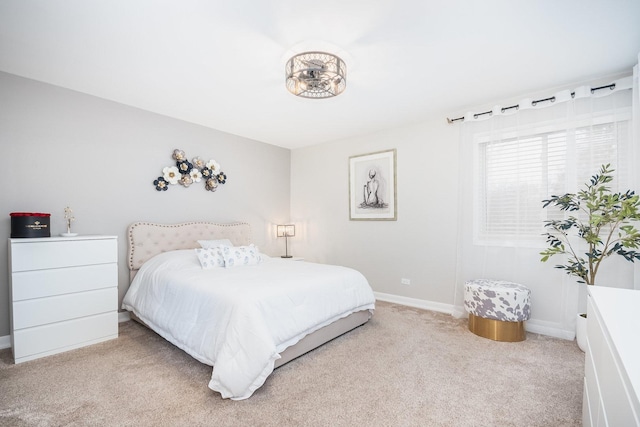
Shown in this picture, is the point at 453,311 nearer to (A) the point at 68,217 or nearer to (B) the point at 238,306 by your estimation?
(B) the point at 238,306

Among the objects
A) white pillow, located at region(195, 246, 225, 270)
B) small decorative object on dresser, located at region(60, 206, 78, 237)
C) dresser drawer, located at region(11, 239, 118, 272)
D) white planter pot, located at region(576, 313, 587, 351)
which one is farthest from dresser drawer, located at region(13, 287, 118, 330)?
white planter pot, located at region(576, 313, 587, 351)

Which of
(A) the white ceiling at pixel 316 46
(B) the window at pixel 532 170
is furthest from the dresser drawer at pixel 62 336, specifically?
(B) the window at pixel 532 170

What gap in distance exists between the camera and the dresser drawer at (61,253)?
240cm

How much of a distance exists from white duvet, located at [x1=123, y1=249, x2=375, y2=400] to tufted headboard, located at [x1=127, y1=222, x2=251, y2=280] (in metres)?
0.20

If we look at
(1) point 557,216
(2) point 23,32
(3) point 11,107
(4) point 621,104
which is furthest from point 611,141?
(3) point 11,107

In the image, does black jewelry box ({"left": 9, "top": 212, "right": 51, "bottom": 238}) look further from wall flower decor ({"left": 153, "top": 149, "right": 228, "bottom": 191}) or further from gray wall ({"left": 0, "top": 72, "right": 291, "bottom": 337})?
wall flower decor ({"left": 153, "top": 149, "right": 228, "bottom": 191})

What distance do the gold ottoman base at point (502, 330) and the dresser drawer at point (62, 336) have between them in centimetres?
364

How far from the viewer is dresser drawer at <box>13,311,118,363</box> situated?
2.38 metres

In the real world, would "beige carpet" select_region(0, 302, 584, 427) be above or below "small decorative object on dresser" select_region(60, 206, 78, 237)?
below

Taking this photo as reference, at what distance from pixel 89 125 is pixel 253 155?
2142 millimetres

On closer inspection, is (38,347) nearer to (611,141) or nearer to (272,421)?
(272,421)

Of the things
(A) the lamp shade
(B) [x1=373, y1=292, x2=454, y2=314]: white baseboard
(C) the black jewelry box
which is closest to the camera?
(C) the black jewelry box

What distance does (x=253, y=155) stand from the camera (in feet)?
15.6

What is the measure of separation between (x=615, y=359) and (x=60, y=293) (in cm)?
363
